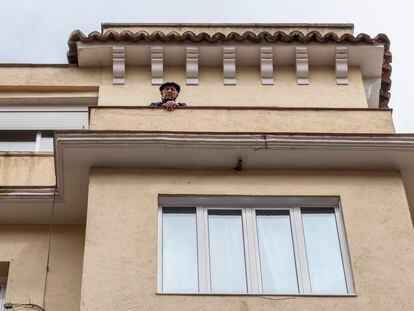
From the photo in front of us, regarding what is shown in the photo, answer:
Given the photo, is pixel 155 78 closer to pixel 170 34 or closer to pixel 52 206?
pixel 170 34

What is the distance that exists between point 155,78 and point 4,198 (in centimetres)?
367

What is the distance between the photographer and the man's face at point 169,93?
11.7 metres

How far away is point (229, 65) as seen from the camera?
13.5m

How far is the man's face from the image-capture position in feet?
38.4

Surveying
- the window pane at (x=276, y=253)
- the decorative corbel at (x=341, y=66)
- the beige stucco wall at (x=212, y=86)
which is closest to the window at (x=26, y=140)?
the beige stucco wall at (x=212, y=86)

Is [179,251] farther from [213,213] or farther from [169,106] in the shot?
[169,106]

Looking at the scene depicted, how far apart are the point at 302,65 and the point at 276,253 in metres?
4.74

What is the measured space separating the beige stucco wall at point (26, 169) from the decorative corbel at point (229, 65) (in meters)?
3.25

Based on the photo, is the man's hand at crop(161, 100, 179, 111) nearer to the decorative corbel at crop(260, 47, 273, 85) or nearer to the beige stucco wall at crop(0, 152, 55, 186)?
the beige stucco wall at crop(0, 152, 55, 186)

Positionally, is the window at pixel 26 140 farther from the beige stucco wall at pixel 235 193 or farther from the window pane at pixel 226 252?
the window pane at pixel 226 252

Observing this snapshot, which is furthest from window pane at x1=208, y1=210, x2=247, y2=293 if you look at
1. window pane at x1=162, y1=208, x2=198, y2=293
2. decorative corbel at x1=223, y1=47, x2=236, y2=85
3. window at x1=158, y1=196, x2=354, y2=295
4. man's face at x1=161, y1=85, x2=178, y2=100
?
decorative corbel at x1=223, y1=47, x2=236, y2=85

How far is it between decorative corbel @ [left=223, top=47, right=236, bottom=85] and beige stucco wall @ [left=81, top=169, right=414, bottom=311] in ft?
10.9

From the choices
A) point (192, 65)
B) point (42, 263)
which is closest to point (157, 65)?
point (192, 65)

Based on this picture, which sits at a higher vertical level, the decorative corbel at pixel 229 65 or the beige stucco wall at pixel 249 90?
the decorative corbel at pixel 229 65
